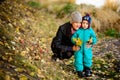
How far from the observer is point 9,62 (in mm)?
5707

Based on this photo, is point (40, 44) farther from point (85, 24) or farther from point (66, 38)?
point (85, 24)

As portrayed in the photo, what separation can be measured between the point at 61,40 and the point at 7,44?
1.29 metres

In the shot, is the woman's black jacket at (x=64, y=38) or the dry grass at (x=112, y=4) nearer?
the woman's black jacket at (x=64, y=38)

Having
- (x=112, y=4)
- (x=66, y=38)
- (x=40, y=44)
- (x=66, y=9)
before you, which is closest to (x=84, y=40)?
(x=66, y=38)

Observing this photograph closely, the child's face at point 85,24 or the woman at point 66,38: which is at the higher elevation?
the child's face at point 85,24

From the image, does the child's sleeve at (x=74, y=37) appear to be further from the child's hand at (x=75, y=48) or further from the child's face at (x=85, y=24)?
the child's face at (x=85, y=24)

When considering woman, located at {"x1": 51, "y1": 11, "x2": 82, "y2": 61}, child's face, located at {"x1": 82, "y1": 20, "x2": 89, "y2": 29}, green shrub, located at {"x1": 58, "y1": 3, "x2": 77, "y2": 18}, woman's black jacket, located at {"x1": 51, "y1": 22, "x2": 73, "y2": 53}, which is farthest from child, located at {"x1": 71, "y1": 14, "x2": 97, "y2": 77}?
green shrub, located at {"x1": 58, "y1": 3, "x2": 77, "y2": 18}

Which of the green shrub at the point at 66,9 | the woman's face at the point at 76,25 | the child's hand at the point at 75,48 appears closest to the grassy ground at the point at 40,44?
the green shrub at the point at 66,9

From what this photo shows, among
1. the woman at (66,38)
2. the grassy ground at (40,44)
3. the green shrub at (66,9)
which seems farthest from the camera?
the green shrub at (66,9)

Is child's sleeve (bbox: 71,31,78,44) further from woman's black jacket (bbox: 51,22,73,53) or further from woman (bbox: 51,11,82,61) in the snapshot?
woman's black jacket (bbox: 51,22,73,53)

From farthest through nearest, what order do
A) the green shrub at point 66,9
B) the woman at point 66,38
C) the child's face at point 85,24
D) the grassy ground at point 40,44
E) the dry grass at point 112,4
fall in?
the dry grass at point 112,4
the green shrub at point 66,9
the woman at point 66,38
the child's face at point 85,24
the grassy ground at point 40,44

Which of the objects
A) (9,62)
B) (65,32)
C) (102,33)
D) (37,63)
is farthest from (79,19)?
(102,33)

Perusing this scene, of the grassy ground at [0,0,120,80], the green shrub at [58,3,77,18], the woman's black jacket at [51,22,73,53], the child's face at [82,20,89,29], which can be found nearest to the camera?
the grassy ground at [0,0,120,80]

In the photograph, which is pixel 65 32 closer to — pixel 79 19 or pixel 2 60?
pixel 79 19
